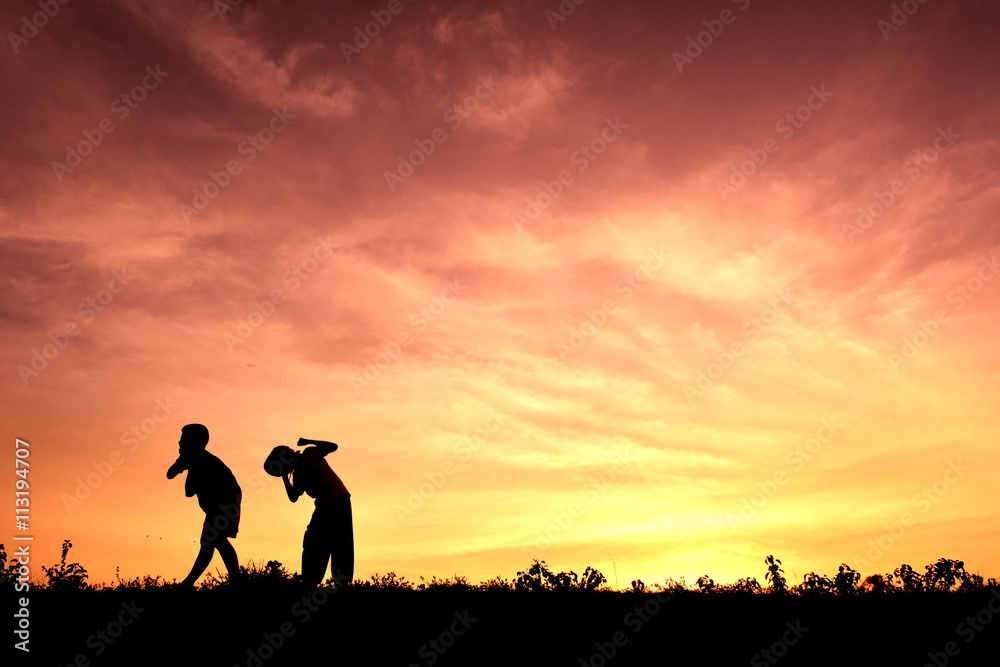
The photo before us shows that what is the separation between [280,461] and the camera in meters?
12.0

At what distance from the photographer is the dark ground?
8211 millimetres

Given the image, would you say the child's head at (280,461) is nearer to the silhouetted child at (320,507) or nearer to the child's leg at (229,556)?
the silhouetted child at (320,507)

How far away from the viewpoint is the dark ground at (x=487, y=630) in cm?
821

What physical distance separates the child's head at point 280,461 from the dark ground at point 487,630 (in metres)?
1.84

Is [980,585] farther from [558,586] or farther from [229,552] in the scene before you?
[229,552]

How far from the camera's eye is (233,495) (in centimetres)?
1184

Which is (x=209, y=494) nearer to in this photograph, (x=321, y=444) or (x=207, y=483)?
(x=207, y=483)

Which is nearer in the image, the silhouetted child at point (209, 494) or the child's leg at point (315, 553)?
the silhouetted child at point (209, 494)

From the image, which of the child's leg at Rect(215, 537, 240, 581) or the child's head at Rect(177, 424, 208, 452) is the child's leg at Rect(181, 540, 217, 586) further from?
the child's head at Rect(177, 424, 208, 452)

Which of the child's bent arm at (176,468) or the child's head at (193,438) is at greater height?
the child's head at (193,438)

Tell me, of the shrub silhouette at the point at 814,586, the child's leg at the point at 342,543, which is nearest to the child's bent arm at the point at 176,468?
the child's leg at the point at 342,543

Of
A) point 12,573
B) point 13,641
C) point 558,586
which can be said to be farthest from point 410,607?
point 12,573

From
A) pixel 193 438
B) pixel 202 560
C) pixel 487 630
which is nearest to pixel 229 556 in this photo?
pixel 202 560

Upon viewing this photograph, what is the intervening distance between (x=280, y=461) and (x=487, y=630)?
4741 mm
